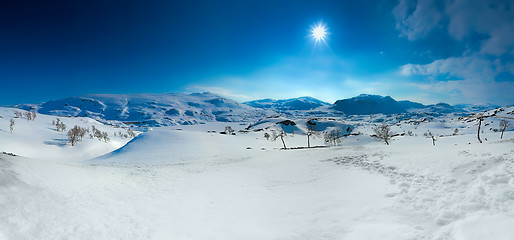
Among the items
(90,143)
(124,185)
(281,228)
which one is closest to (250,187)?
(281,228)

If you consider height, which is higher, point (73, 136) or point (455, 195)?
point (73, 136)

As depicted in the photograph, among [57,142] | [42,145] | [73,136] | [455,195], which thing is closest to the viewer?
[455,195]

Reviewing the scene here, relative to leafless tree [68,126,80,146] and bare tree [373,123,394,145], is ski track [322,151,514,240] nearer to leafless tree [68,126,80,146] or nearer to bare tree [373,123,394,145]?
bare tree [373,123,394,145]

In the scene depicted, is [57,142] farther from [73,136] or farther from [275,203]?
[275,203]

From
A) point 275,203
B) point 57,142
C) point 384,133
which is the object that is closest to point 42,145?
point 57,142

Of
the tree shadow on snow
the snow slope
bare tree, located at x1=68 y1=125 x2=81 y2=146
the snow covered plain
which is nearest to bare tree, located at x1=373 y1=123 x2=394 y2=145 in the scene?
the snow covered plain

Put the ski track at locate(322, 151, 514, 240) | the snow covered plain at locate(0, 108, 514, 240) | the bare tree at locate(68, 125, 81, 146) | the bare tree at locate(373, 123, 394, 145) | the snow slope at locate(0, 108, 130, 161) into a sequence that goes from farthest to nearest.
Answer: the bare tree at locate(68, 125, 81, 146) < the bare tree at locate(373, 123, 394, 145) < the snow slope at locate(0, 108, 130, 161) < the ski track at locate(322, 151, 514, 240) < the snow covered plain at locate(0, 108, 514, 240)

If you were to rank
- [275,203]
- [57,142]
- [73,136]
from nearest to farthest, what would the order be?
[275,203], [57,142], [73,136]

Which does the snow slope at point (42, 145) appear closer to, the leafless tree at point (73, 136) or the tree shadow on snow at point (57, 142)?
the tree shadow on snow at point (57, 142)

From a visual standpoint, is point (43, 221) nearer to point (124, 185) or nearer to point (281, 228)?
point (124, 185)

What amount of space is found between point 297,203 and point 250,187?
3.54 meters

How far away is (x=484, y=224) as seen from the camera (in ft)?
17.3

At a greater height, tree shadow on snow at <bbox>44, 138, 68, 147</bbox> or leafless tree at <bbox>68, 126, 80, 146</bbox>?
leafless tree at <bbox>68, 126, 80, 146</bbox>

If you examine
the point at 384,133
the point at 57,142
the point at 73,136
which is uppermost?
the point at 73,136
